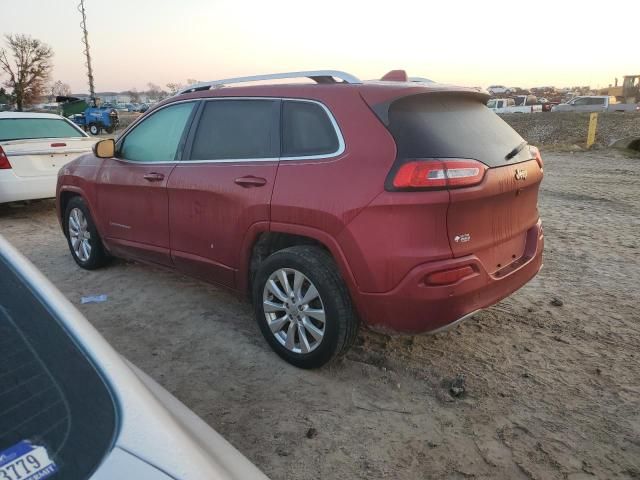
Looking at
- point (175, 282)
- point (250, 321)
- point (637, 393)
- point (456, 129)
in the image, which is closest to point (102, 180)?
point (175, 282)

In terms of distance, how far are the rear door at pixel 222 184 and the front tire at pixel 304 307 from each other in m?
0.33

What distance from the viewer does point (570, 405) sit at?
9.62 ft

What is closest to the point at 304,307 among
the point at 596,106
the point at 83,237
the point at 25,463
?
the point at 25,463

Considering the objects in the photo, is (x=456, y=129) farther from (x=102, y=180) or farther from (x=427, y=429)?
(x=102, y=180)

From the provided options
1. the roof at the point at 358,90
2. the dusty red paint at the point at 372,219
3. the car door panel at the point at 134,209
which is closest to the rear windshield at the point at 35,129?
the car door panel at the point at 134,209

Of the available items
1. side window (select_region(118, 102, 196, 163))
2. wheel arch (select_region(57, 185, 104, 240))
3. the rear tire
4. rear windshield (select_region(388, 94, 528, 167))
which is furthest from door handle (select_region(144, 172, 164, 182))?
rear windshield (select_region(388, 94, 528, 167))

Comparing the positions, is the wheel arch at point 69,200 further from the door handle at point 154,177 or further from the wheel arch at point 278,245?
the wheel arch at point 278,245

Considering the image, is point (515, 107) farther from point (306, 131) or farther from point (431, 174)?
point (431, 174)

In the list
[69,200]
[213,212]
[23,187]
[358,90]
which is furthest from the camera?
[23,187]

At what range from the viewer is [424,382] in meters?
3.20

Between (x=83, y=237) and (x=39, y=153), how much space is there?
2.93 meters

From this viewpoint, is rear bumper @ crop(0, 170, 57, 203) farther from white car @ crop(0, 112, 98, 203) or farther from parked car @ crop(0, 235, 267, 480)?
parked car @ crop(0, 235, 267, 480)

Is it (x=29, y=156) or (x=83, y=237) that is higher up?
(x=29, y=156)

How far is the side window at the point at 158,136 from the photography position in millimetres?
4137
